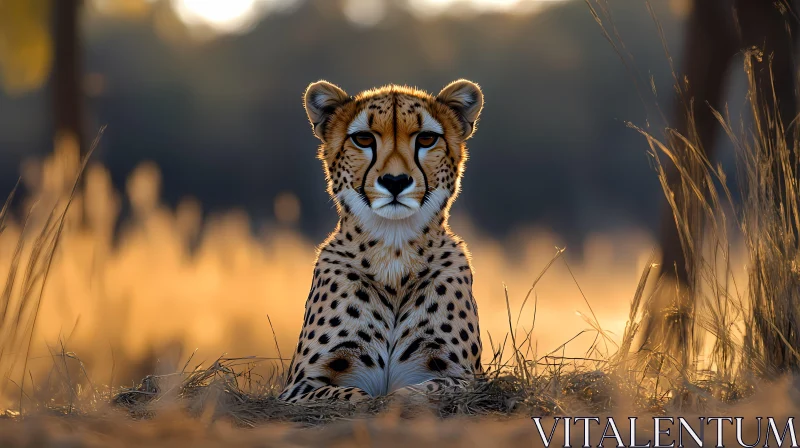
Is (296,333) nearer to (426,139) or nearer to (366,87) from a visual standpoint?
(426,139)

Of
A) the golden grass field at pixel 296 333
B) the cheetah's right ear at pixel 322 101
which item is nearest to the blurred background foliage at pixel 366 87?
the golden grass field at pixel 296 333

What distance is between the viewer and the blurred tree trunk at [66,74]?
938 cm

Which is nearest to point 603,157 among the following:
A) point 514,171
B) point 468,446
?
point 514,171

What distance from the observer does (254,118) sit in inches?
971

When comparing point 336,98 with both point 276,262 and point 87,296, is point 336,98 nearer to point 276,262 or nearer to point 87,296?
point 87,296

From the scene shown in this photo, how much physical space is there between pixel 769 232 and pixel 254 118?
22.0 m

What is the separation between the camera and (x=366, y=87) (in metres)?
22.5

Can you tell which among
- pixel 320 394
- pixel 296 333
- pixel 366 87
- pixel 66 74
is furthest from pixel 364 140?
pixel 366 87

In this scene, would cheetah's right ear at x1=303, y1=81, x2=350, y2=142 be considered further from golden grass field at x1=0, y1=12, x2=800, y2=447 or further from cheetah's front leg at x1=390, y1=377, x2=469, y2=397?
cheetah's front leg at x1=390, y1=377, x2=469, y2=397

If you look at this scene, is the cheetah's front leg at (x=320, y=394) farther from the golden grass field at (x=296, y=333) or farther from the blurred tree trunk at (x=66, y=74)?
the blurred tree trunk at (x=66, y=74)

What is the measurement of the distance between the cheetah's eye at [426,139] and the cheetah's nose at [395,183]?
23cm

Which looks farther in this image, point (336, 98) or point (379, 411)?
point (336, 98)

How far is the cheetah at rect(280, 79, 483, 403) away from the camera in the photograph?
3.36 meters

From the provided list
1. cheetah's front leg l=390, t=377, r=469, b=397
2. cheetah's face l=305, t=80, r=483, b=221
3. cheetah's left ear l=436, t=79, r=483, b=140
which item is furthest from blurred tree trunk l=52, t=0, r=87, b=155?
cheetah's front leg l=390, t=377, r=469, b=397
